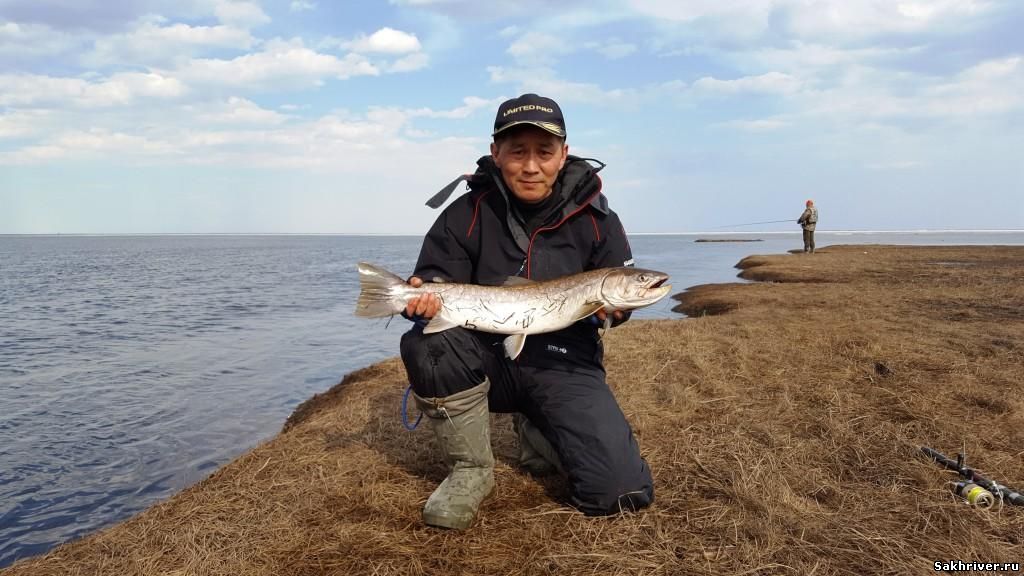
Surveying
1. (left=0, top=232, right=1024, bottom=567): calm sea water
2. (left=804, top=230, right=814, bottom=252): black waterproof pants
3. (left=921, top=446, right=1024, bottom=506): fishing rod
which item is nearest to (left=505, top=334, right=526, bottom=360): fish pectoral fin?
(left=921, top=446, right=1024, bottom=506): fishing rod

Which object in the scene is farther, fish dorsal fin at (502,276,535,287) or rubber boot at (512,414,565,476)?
rubber boot at (512,414,565,476)

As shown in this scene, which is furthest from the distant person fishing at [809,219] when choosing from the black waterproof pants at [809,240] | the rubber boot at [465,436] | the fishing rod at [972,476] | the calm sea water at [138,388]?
the rubber boot at [465,436]

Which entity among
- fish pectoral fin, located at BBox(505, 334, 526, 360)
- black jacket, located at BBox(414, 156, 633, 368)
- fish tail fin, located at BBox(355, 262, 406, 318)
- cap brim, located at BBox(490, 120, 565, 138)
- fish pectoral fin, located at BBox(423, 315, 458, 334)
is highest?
cap brim, located at BBox(490, 120, 565, 138)

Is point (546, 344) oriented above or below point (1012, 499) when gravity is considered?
above

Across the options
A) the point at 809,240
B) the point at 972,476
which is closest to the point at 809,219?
the point at 809,240

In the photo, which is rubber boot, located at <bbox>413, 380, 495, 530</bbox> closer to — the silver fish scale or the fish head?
the silver fish scale

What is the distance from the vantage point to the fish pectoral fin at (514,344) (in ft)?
13.8

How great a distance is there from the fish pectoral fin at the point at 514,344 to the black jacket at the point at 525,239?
1.35 ft

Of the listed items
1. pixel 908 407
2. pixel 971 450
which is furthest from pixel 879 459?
pixel 908 407

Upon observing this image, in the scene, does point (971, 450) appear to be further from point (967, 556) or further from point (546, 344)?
point (546, 344)

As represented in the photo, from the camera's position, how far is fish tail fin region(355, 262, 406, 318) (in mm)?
4371

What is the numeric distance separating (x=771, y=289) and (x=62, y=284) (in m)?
33.5

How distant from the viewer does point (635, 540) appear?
11.4 ft

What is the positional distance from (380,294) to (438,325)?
1.71 ft
